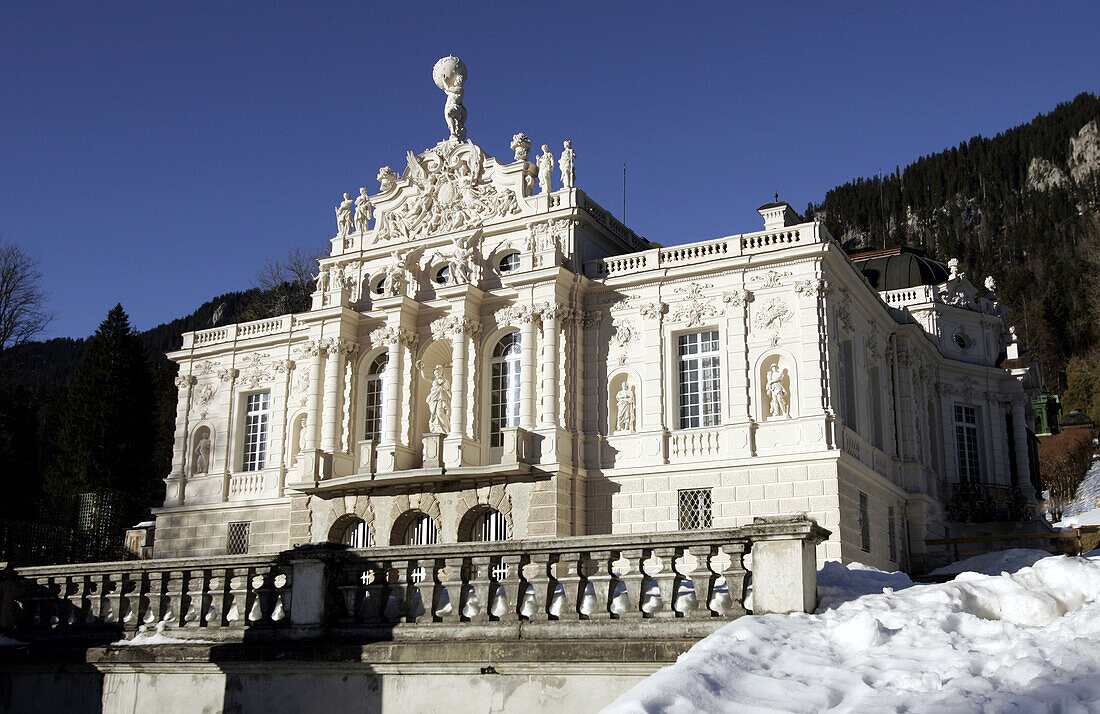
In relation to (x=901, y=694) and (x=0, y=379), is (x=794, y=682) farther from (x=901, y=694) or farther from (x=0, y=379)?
(x=0, y=379)

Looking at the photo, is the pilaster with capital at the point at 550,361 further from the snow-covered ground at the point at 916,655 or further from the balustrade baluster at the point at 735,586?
the snow-covered ground at the point at 916,655

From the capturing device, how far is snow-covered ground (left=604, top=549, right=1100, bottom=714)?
673 centimetres

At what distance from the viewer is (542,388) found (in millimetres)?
28000

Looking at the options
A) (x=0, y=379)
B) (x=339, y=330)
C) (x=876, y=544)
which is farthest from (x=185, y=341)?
(x=876, y=544)

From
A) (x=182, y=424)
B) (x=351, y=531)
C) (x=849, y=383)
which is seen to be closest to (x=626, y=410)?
(x=849, y=383)

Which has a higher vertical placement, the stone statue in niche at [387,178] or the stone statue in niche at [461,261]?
the stone statue in niche at [387,178]

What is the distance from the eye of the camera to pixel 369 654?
32.5 ft

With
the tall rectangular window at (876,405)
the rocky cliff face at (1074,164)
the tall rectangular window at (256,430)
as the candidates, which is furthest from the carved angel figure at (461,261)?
the rocky cliff face at (1074,164)

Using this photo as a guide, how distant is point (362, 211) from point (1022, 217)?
104 metres

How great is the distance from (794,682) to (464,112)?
91.5 ft

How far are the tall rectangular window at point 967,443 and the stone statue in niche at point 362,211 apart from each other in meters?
21.7

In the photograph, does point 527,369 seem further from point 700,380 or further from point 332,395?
point 332,395

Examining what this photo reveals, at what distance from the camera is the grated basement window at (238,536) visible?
3216cm

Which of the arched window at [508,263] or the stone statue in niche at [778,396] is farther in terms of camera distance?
the arched window at [508,263]
